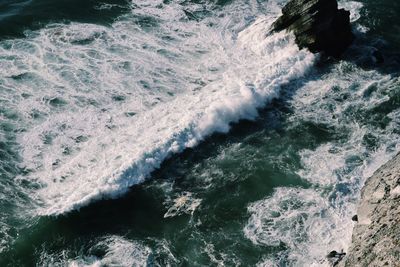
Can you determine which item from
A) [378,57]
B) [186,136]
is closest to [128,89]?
[186,136]

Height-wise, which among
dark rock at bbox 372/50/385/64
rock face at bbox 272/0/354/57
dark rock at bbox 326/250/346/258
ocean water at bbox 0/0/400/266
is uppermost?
rock face at bbox 272/0/354/57

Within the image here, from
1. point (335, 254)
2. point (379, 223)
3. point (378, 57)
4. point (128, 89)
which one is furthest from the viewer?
point (378, 57)

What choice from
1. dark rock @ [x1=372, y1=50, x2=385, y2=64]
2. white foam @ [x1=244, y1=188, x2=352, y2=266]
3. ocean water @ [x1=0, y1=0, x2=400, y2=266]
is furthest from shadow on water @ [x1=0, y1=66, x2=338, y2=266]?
dark rock @ [x1=372, y1=50, x2=385, y2=64]

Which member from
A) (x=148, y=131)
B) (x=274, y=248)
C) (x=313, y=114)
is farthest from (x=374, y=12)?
(x=274, y=248)

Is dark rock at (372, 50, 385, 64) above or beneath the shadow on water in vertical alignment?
above

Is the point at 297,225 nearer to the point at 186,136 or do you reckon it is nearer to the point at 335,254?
the point at 335,254

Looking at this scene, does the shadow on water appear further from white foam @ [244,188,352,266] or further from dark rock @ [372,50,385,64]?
dark rock @ [372,50,385,64]
